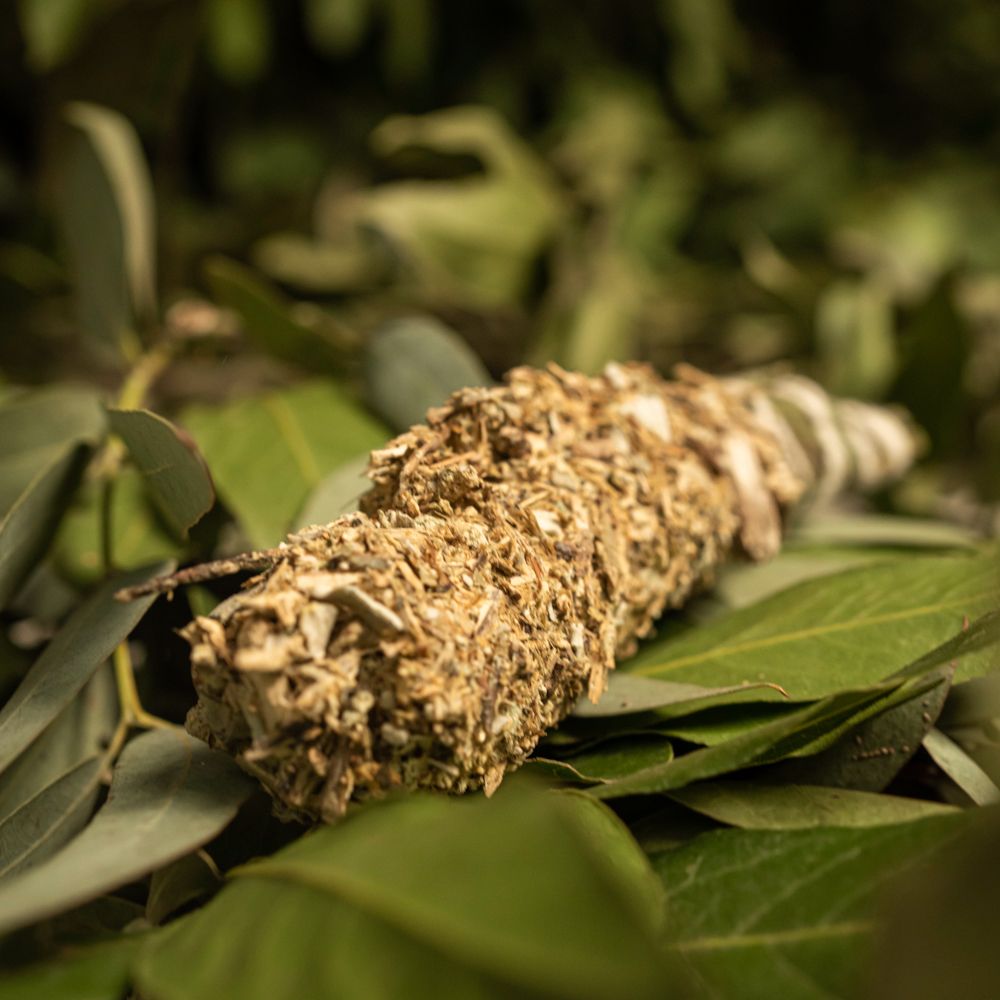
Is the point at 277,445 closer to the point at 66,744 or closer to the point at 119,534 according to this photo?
the point at 119,534

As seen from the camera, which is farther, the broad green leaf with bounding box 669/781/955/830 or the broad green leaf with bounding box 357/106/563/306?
the broad green leaf with bounding box 357/106/563/306

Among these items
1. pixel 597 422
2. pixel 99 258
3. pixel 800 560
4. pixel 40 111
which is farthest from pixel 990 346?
pixel 40 111

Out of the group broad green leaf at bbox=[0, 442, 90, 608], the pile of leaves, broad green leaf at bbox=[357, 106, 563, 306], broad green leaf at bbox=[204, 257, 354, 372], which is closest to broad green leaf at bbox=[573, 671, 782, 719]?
the pile of leaves

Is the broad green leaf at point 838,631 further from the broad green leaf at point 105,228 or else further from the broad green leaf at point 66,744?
the broad green leaf at point 105,228

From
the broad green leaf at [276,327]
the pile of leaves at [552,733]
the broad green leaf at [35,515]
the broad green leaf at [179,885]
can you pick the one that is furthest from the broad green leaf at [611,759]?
the broad green leaf at [276,327]

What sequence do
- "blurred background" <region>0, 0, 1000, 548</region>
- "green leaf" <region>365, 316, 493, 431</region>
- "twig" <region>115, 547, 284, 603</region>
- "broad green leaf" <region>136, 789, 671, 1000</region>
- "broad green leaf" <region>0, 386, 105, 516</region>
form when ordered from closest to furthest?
1. "broad green leaf" <region>136, 789, 671, 1000</region>
2. "twig" <region>115, 547, 284, 603</region>
3. "broad green leaf" <region>0, 386, 105, 516</region>
4. "green leaf" <region>365, 316, 493, 431</region>
5. "blurred background" <region>0, 0, 1000, 548</region>

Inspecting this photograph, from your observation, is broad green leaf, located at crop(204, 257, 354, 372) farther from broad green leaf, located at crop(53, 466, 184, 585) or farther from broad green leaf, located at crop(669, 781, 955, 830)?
broad green leaf, located at crop(669, 781, 955, 830)
